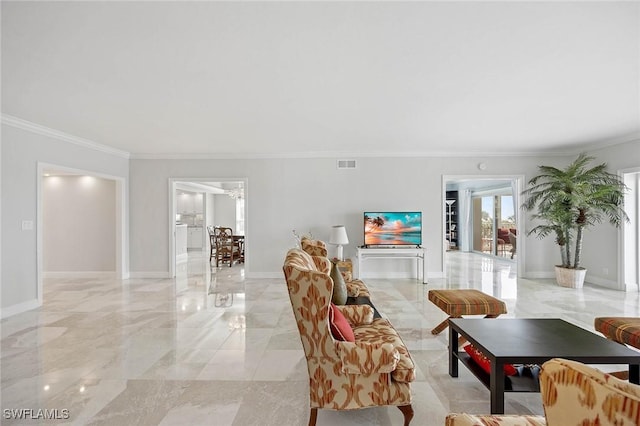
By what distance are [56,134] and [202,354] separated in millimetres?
4415

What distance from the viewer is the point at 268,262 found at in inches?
256

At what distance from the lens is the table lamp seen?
19.2ft

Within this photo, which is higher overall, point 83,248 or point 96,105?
point 96,105

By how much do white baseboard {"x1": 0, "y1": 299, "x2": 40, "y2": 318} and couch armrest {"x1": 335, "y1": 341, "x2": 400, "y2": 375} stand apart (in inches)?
192

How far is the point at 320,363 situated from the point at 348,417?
53 centimetres

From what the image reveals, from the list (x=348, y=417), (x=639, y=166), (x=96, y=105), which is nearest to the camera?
(x=348, y=417)

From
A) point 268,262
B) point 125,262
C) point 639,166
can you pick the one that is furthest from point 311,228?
point 639,166

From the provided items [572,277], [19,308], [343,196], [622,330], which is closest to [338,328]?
[622,330]

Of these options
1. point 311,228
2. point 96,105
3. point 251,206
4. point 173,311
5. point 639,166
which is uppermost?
point 96,105

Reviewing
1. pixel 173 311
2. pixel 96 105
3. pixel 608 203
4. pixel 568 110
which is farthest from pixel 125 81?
pixel 608 203

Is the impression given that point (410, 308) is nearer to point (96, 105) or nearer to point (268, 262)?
point (268, 262)

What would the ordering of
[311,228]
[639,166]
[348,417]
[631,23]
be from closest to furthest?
[348,417] < [631,23] < [639,166] < [311,228]

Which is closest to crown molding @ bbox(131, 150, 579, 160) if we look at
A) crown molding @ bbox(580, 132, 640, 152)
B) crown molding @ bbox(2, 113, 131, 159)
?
crown molding @ bbox(580, 132, 640, 152)

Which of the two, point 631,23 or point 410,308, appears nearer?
point 631,23
